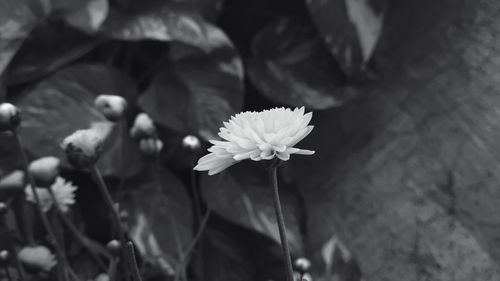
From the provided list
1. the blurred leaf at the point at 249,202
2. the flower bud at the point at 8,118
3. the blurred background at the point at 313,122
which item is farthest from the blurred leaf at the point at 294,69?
the flower bud at the point at 8,118

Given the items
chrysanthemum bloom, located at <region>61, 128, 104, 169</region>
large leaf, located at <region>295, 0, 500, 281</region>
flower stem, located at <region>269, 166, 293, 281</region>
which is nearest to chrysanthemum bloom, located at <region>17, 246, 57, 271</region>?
chrysanthemum bloom, located at <region>61, 128, 104, 169</region>

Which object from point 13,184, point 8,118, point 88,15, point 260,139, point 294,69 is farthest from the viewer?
point 294,69

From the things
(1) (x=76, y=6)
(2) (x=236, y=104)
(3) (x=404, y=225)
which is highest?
(1) (x=76, y=6)

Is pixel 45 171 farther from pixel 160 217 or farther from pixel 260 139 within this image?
pixel 160 217

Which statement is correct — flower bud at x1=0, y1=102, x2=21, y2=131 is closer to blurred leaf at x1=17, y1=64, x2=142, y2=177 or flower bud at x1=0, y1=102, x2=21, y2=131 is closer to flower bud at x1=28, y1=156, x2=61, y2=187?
flower bud at x1=28, y1=156, x2=61, y2=187

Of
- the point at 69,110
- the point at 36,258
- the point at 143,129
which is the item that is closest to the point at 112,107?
the point at 143,129

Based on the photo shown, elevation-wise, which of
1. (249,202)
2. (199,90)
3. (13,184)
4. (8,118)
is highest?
(8,118)

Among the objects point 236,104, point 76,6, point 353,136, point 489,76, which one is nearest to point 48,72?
point 76,6

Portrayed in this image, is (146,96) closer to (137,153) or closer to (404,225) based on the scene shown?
(137,153)
